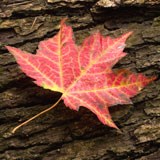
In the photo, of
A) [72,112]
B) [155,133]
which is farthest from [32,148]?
[155,133]

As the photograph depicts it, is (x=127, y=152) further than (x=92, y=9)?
No

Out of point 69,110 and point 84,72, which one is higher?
point 84,72

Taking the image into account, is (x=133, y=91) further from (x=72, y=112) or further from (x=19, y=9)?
(x=19, y=9)

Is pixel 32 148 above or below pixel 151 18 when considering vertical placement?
below
